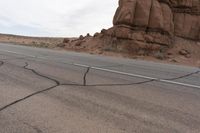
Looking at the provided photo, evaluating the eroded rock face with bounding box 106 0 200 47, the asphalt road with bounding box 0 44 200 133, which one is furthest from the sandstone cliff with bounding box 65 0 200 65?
the asphalt road with bounding box 0 44 200 133

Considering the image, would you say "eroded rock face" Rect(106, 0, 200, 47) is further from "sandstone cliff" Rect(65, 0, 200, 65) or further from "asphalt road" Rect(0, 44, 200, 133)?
"asphalt road" Rect(0, 44, 200, 133)

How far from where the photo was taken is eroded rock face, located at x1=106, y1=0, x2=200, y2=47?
26688 millimetres

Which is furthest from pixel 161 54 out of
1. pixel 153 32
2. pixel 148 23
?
pixel 148 23

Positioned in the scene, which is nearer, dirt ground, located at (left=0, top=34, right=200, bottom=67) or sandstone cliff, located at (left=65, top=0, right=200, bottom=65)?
dirt ground, located at (left=0, top=34, right=200, bottom=67)

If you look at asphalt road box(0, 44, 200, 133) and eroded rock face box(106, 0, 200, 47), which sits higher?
eroded rock face box(106, 0, 200, 47)

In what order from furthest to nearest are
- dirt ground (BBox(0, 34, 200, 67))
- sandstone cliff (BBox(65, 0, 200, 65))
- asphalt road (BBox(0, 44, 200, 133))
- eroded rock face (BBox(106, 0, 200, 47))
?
eroded rock face (BBox(106, 0, 200, 47)), sandstone cliff (BBox(65, 0, 200, 65)), dirt ground (BBox(0, 34, 200, 67)), asphalt road (BBox(0, 44, 200, 133))

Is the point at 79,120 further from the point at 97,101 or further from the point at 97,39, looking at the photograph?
the point at 97,39

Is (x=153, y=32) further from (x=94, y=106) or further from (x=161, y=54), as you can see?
(x=94, y=106)

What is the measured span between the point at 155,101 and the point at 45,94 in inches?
89.5

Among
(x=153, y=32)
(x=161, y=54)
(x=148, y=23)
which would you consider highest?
(x=148, y=23)

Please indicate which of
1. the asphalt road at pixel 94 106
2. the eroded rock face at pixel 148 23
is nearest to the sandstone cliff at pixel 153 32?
the eroded rock face at pixel 148 23

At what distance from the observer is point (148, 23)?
2725cm

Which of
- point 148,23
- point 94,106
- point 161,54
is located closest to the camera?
point 94,106

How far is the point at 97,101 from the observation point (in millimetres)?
5645
